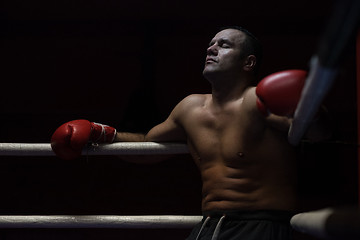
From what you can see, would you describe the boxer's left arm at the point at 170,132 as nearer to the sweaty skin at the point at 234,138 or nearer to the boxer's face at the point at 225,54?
the sweaty skin at the point at 234,138

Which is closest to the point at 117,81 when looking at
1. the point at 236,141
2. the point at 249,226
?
the point at 236,141

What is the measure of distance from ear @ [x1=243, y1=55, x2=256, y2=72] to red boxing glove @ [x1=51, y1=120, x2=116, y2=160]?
578mm

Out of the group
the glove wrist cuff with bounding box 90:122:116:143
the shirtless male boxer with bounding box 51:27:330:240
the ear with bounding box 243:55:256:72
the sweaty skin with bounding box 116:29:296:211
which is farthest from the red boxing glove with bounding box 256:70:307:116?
the glove wrist cuff with bounding box 90:122:116:143

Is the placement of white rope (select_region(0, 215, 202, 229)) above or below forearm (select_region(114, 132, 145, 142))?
below

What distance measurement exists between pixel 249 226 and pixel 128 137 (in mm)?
621

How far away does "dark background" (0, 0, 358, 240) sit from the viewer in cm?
327

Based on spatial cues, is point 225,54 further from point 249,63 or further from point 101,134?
point 101,134

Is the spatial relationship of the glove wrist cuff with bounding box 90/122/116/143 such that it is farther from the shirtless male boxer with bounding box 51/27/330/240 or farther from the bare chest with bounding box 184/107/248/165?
the bare chest with bounding box 184/107/248/165

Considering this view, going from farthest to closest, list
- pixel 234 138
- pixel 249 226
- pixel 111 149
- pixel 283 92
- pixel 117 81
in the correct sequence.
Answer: pixel 117 81 < pixel 111 149 < pixel 234 138 < pixel 249 226 < pixel 283 92

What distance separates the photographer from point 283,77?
47.5 inches

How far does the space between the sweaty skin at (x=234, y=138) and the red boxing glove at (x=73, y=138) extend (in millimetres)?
266

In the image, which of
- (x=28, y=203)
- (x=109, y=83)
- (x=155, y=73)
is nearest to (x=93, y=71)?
(x=109, y=83)

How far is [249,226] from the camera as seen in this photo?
1.39 metres

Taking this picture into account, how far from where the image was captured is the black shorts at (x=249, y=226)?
1378mm
